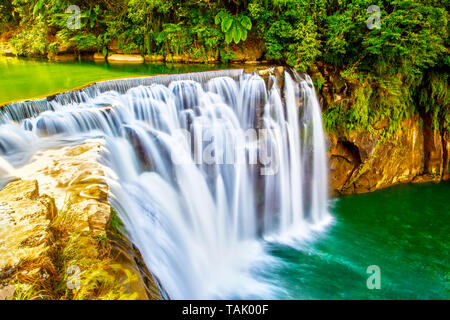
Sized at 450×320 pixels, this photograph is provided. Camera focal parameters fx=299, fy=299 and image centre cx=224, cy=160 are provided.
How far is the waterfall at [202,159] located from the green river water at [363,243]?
24.5 inches

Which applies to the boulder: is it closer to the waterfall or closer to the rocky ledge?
the waterfall

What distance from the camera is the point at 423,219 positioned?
795 centimetres

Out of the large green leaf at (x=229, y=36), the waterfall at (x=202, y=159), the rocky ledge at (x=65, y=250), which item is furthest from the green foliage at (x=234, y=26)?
the rocky ledge at (x=65, y=250)

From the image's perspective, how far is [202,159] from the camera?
6.86 meters

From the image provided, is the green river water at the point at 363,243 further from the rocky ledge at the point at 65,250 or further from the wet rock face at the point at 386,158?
the rocky ledge at the point at 65,250

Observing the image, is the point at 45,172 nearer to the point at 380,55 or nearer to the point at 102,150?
the point at 102,150

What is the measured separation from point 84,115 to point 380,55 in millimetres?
7595

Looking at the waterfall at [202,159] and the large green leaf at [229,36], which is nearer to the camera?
the waterfall at [202,159]

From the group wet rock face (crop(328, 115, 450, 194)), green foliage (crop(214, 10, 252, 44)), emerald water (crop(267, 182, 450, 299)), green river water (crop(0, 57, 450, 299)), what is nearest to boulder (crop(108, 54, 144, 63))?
green river water (crop(0, 57, 450, 299))

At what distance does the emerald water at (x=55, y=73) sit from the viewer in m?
7.18

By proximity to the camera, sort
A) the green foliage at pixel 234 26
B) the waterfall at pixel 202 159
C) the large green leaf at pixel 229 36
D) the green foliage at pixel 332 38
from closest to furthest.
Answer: the waterfall at pixel 202 159 → the green foliage at pixel 332 38 → the green foliage at pixel 234 26 → the large green leaf at pixel 229 36

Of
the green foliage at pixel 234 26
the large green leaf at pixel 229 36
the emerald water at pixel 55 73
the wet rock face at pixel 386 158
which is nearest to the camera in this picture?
the emerald water at pixel 55 73

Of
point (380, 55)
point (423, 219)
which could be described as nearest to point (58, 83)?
point (380, 55)
